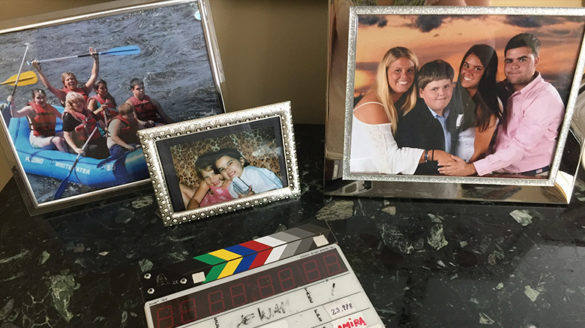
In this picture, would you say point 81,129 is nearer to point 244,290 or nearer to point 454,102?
point 244,290

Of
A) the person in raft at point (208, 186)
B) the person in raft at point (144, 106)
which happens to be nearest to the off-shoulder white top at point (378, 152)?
the person in raft at point (208, 186)

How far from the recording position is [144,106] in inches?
33.2

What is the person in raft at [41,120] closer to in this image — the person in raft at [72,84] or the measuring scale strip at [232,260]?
the person in raft at [72,84]

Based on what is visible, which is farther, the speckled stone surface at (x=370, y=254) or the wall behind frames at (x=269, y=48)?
the wall behind frames at (x=269, y=48)

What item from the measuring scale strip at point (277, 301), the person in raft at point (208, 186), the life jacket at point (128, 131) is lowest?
the measuring scale strip at point (277, 301)

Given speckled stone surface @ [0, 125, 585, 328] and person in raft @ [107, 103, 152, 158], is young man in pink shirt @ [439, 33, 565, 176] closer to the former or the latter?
speckled stone surface @ [0, 125, 585, 328]

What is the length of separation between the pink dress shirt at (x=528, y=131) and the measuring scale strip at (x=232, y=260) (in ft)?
1.09

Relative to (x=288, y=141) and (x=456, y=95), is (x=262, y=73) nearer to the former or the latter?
(x=288, y=141)

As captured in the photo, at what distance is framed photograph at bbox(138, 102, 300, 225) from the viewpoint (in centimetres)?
78

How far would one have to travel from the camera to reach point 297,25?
38.3 inches

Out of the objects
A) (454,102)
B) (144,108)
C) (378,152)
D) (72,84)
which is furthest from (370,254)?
(72,84)

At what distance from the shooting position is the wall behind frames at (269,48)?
0.94 metres

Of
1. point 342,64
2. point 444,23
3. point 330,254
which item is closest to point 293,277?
point 330,254

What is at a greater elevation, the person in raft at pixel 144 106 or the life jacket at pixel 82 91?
the life jacket at pixel 82 91
